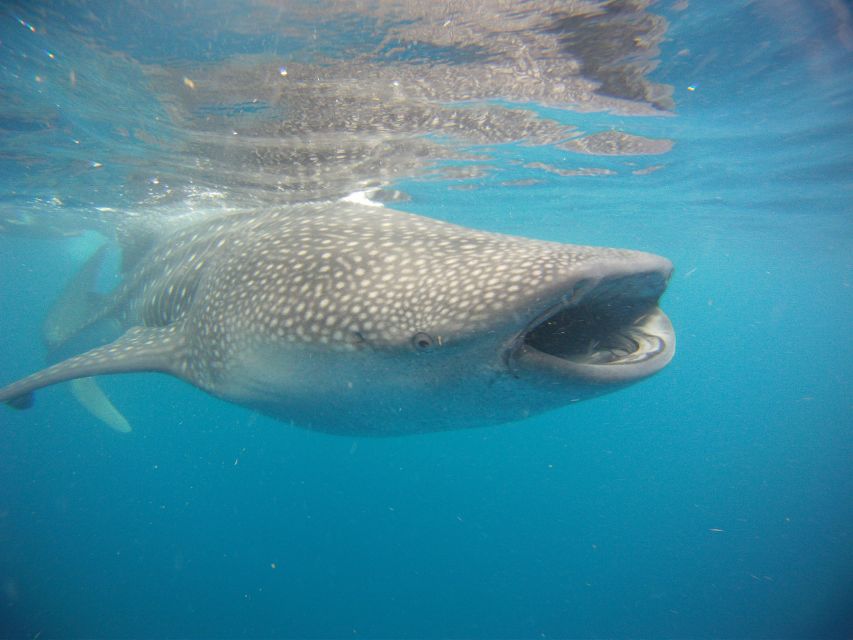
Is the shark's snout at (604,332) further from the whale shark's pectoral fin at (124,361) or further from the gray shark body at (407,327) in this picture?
the whale shark's pectoral fin at (124,361)

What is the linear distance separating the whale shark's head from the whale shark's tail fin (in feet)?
29.0

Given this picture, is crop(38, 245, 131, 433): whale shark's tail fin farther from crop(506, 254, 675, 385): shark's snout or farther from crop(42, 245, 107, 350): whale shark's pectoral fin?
crop(506, 254, 675, 385): shark's snout

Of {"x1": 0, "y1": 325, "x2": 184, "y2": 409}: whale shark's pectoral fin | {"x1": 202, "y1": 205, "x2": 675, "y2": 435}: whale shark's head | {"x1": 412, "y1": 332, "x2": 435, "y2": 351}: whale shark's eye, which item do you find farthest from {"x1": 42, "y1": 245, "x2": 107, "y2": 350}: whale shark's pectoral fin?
{"x1": 412, "y1": 332, "x2": 435, "y2": 351}: whale shark's eye

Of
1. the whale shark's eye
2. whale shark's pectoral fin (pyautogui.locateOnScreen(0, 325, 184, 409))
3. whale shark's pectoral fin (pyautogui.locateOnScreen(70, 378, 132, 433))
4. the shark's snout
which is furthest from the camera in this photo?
whale shark's pectoral fin (pyautogui.locateOnScreen(70, 378, 132, 433))

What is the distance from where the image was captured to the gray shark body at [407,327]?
7.48ft

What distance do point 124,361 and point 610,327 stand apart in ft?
14.6

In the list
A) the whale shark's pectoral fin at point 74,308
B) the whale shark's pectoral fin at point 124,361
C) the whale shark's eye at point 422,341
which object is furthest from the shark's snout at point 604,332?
the whale shark's pectoral fin at point 74,308

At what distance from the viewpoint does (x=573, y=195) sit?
18781 millimetres

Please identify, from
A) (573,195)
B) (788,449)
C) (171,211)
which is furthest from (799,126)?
(788,449)

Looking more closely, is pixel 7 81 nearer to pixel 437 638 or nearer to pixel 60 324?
pixel 60 324

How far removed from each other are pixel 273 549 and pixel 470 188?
16063 mm

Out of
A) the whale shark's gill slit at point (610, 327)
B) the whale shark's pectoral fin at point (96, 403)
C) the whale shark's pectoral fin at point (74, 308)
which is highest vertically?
the whale shark's gill slit at point (610, 327)

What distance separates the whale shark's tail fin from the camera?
11.0 metres

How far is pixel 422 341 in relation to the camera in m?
2.52
